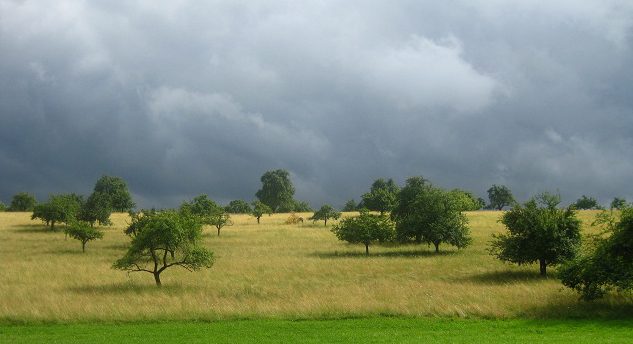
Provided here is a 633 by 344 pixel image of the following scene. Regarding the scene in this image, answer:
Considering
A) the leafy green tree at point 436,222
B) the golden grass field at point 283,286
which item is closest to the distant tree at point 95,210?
the golden grass field at point 283,286

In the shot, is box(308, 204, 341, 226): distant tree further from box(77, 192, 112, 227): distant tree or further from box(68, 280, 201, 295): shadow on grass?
box(68, 280, 201, 295): shadow on grass

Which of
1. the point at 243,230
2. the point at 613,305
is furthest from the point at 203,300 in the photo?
the point at 243,230

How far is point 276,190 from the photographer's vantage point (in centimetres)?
15888

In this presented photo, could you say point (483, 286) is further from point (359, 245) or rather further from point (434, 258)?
point (359, 245)

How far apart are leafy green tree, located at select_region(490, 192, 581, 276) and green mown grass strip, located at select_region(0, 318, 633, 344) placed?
14980 millimetres

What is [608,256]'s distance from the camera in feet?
74.3

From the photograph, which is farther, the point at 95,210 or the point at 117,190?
the point at 117,190

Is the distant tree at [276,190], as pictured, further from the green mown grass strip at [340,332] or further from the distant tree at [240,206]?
the green mown grass strip at [340,332]

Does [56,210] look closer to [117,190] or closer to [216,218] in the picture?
[216,218]

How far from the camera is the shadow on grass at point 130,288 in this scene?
99.5 ft

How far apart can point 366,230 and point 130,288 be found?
997 inches

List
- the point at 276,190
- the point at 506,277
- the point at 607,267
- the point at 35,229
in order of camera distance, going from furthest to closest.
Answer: the point at 276,190 → the point at 35,229 → the point at 506,277 → the point at 607,267

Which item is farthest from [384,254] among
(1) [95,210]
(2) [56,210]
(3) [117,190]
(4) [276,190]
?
(4) [276,190]

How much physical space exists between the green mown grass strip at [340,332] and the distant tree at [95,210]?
185 ft
